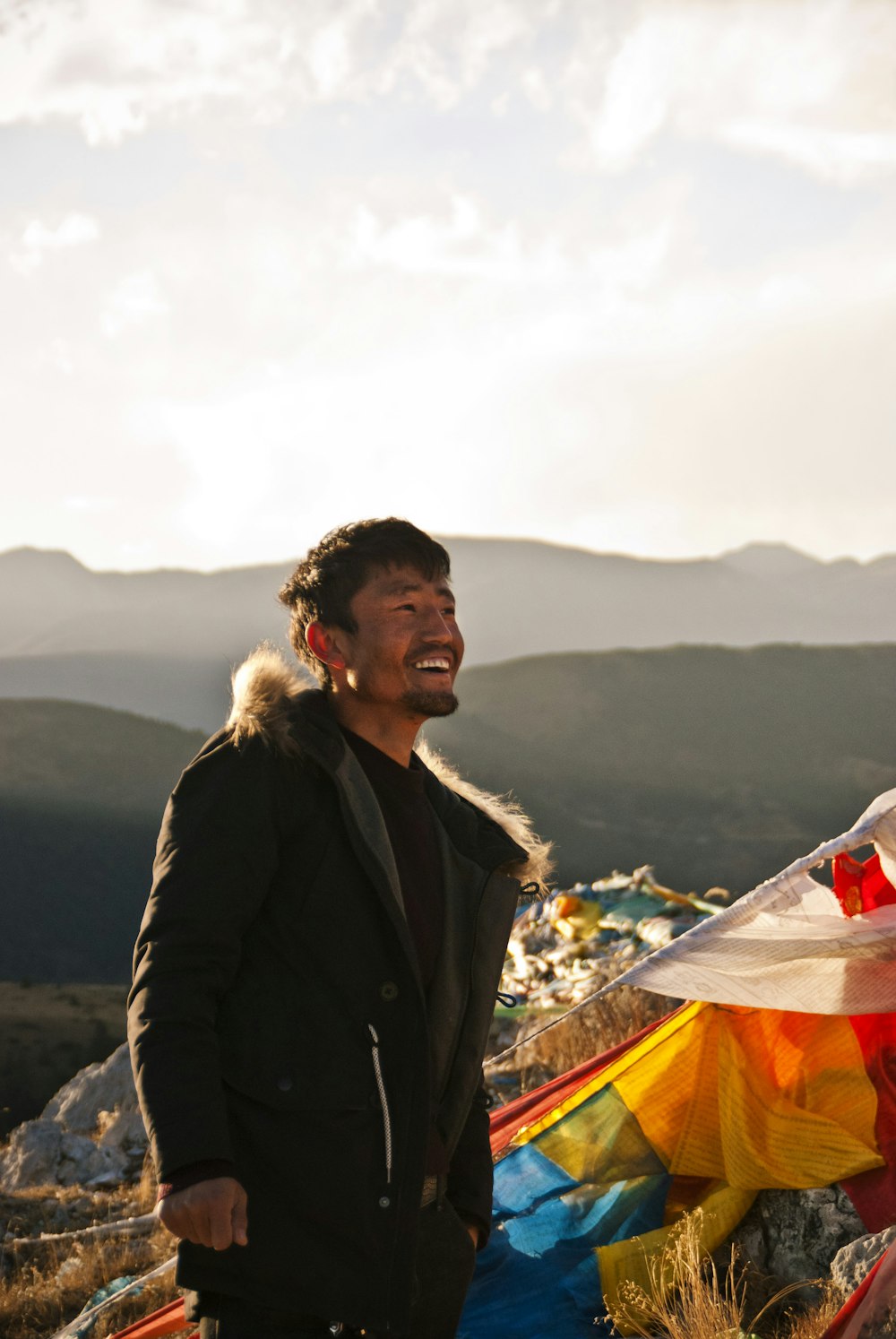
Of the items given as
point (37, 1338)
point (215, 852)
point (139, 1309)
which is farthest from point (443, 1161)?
point (37, 1338)

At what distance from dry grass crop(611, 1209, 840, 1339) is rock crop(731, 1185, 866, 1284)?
8 cm

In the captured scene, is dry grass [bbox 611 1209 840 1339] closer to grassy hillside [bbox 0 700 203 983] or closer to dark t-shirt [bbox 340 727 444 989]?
dark t-shirt [bbox 340 727 444 989]

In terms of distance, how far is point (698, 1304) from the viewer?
10.1 ft

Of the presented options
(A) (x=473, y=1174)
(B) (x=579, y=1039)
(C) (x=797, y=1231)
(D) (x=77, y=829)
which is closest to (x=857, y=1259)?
(C) (x=797, y=1231)

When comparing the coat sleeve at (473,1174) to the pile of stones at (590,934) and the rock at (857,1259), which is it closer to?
the rock at (857,1259)

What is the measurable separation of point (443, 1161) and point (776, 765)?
36.2m

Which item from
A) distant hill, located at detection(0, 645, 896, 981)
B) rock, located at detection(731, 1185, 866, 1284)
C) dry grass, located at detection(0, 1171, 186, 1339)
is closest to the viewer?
rock, located at detection(731, 1185, 866, 1284)

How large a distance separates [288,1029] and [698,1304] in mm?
1884

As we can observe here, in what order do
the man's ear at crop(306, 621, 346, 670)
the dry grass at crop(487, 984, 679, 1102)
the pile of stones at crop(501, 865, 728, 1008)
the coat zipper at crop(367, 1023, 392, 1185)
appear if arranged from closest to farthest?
the coat zipper at crop(367, 1023, 392, 1185) → the man's ear at crop(306, 621, 346, 670) → the dry grass at crop(487, 984, 679, 1102) → the pile of stones at crop(501, 865, 728, 1008)

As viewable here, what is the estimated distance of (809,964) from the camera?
11.9 ft

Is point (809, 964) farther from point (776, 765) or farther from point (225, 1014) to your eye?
point (776, 765)

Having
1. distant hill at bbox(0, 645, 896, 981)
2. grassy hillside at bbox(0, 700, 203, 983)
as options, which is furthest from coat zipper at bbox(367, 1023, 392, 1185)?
distant hill at bbox(0, 645, 896, 981)

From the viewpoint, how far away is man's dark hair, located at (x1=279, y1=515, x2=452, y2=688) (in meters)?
2.19

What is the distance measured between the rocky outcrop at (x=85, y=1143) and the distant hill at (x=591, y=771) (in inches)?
513
